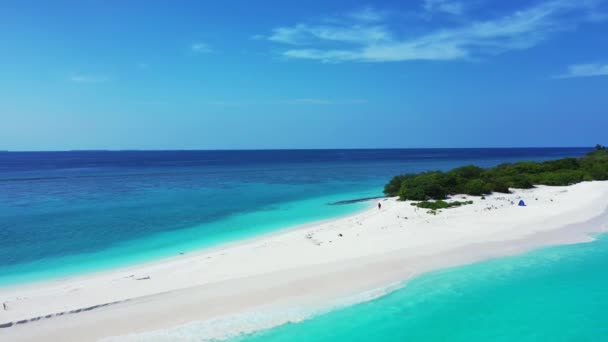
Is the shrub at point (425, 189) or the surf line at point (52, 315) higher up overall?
the shrub at point (425, 189)

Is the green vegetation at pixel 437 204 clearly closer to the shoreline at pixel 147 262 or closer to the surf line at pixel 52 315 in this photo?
the shoreline at pixel 147 262

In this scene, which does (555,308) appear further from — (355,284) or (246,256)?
(246,256)

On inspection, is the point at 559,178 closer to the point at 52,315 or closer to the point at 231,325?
the point at 231,325

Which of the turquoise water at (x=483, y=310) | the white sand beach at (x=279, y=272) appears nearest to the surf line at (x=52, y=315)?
the white sand beach at (x=279, y=272)

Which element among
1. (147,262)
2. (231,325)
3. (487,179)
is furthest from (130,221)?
(487,179)

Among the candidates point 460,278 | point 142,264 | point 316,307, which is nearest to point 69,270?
point 142,264

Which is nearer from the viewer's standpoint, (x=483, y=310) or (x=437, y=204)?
(x=483, y=310)
